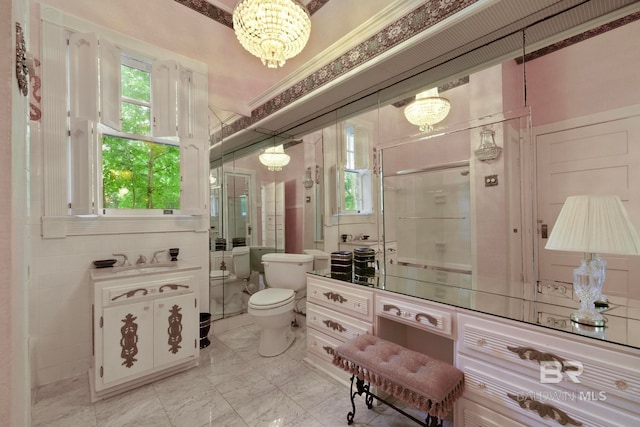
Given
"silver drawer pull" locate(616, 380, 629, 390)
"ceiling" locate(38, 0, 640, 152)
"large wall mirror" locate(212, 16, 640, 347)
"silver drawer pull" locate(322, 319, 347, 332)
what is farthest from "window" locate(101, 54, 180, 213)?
"silver drawer pull" locate(616, 380, 629, 390)

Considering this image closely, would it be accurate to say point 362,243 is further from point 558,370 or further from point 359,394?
point 558,370

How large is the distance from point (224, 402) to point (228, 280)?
5.08ft

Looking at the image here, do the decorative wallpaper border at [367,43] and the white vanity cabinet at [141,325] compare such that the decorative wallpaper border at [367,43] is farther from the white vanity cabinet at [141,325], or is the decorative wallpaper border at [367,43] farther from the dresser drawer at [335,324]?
the dresser drawer at [335,324]

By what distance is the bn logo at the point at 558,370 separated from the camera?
3.68 feet

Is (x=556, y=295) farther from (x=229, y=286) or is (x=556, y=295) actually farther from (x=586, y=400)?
(x=229, y=286)

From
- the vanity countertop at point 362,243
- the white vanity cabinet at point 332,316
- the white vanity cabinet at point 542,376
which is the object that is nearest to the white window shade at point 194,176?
the white vanity cabinet at point 332,316

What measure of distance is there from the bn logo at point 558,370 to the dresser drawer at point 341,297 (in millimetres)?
953

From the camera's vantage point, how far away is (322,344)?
2275 mm

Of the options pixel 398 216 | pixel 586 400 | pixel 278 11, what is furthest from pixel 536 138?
pixel 278 11

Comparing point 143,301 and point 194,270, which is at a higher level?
point 194,270

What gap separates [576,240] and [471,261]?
2.67ft

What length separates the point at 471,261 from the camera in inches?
76.9

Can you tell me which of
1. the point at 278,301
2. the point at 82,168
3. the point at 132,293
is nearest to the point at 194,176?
the point at 82,168

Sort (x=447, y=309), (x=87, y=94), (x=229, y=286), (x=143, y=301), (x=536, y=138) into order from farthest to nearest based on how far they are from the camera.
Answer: (x=229, y=286), (x=87, y=94), (x=143, y=301), (x=536, y=138), (x=447, y=309)
